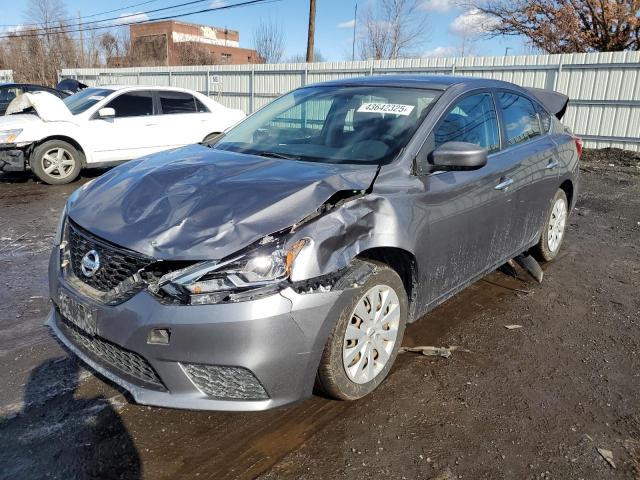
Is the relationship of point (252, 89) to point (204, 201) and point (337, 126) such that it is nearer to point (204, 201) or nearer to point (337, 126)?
point (337, 126)

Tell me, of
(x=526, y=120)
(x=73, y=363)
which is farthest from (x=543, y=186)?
(x=73, y=363)

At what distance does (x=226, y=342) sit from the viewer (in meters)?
2.13

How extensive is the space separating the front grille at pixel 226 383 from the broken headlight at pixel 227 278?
316mm

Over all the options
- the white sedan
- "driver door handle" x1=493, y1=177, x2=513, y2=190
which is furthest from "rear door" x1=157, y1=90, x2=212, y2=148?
"driver door handle" x1=493, y1=177, x2=513, y2=190

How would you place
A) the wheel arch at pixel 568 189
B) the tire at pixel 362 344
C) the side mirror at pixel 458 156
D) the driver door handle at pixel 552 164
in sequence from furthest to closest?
1. the wheel arch at pixel 568 189
2. the driver door handle at pixel 552 164
3. the side mirror at pixel 458 156
4. the tire at pixel 362 344

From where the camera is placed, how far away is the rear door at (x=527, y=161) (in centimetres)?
390

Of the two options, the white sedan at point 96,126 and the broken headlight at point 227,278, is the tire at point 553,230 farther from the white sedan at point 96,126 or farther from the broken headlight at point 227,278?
the white sedan at point 96,126

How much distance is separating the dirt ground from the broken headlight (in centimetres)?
67

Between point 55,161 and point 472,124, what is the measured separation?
760 cm

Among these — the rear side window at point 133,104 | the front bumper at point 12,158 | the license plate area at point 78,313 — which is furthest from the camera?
the rear side window at point 133,104

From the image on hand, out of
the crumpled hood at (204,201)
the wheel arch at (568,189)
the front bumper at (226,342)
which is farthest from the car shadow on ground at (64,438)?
the wheel arch at (568,189)

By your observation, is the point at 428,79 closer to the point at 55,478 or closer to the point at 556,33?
the point at 55,478

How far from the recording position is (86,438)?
243 centimetres

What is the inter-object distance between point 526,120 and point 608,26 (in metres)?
21.6
